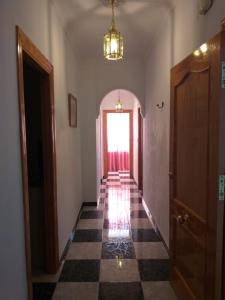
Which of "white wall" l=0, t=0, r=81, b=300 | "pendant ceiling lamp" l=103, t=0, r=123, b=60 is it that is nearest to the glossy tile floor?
"white wall" l=0, t=0, r=81, b=300

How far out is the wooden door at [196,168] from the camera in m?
1.32

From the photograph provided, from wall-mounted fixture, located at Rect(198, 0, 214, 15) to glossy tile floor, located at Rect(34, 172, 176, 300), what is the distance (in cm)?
218

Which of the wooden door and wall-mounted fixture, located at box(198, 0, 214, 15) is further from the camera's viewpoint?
wall-mounted fixture, located at box(198, 0, 214, 15)

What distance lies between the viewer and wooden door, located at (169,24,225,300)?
4.34ft

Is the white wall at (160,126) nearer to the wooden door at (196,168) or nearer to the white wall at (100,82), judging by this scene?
the white wall at (100,82)

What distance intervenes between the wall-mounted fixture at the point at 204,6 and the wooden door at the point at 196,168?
1.04ft

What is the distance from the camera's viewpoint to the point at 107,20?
2729 mm

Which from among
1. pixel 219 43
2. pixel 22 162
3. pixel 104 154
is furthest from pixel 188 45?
pixel 104 154

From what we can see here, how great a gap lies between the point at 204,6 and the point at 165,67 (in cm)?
124

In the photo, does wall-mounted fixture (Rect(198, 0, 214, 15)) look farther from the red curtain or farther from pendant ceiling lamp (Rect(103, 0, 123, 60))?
the red curtain

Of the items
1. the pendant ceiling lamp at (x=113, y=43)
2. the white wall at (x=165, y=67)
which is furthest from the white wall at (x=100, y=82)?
the pendant ceiling lamp at (x=113, y=43)

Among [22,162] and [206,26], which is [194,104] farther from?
[22,162]

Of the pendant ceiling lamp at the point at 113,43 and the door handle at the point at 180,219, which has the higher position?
the pendant ceiling lamp at the point at 113,43

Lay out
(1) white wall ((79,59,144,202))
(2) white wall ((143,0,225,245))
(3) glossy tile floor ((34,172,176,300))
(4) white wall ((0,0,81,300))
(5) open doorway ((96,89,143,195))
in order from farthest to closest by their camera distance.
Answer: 1. (5) open doorway ((96,89,143,195))
2. (1) white wall ((79,59,144,202))
3. (3) glossy tile floor ((34,172,176,300))
4. (2) white wall ((143,0,225,245))
5. (4) white wall ((0,0,81,300))
